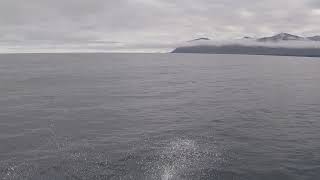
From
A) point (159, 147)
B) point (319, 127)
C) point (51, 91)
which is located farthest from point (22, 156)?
point (51, 91)

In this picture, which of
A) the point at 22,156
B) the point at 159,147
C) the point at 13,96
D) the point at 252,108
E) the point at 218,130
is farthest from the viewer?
the point at 13,96

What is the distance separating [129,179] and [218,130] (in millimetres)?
23610

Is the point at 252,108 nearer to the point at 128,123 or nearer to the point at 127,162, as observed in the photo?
the point at 128,123

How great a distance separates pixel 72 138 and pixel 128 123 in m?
12.5

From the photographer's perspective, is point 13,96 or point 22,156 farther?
point 13,96

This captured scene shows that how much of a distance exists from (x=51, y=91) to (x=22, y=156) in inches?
2403

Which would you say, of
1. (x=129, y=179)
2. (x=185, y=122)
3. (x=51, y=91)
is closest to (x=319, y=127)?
(x=185, y=122)

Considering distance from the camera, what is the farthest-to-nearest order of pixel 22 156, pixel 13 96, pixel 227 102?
pixel 13 96 < pixel 227 102 < pixel 22 156

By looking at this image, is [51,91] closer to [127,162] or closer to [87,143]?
[87,143]

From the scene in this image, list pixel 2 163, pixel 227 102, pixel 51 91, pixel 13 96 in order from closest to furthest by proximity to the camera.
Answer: pixel 2 163 < pixel 227 102 < pixel 13 96 < pixel 51 91

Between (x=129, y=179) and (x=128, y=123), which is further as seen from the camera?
(x=128, y=123)

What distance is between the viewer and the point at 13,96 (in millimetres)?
92750

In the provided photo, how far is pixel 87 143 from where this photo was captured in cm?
4959

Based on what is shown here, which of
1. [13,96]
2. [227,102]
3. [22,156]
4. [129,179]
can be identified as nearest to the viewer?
[129,179]
